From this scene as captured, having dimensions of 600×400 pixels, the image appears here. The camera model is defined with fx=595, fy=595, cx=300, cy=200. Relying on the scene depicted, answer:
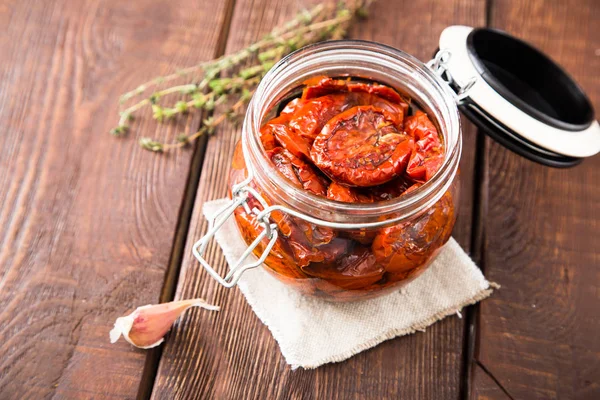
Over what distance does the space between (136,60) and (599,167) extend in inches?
38.4

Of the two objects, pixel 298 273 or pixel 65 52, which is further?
pixel 65 52

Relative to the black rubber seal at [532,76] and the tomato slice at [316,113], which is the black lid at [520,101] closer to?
the black rubber seal at [532,76]

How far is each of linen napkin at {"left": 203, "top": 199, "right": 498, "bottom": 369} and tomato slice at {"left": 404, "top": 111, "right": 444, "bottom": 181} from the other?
0.89 ft

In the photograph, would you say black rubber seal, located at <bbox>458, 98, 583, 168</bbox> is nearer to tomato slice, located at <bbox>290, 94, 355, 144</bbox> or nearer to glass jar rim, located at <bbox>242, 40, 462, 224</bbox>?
glass jar rim, located at <bbox>242, 40, 462, 224</bbox>

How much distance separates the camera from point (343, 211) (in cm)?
76

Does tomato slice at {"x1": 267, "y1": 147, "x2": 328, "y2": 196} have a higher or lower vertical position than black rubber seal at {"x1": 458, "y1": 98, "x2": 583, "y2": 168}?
higher

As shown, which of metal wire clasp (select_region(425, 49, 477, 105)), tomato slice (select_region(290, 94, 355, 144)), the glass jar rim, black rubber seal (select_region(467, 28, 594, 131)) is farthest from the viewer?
black rubber seal (select_region(467, 28, 594, 131))

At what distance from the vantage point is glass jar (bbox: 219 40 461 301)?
79 cm

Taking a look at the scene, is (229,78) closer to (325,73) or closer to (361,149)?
(325,73)

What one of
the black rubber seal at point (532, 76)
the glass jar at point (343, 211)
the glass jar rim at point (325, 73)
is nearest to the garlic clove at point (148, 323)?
the glass jar at point (343, 211)

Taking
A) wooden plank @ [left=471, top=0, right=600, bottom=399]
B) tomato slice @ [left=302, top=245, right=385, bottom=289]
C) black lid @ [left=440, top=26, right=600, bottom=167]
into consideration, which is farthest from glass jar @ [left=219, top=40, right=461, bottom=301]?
wooden plank @ [left=471, top=0, right=600, bottom=399]

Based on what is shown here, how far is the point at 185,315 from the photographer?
39.9 inches

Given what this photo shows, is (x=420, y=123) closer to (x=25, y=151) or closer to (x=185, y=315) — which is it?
(x=185, y=315)

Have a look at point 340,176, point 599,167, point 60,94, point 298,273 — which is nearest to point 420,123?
point 340,176
